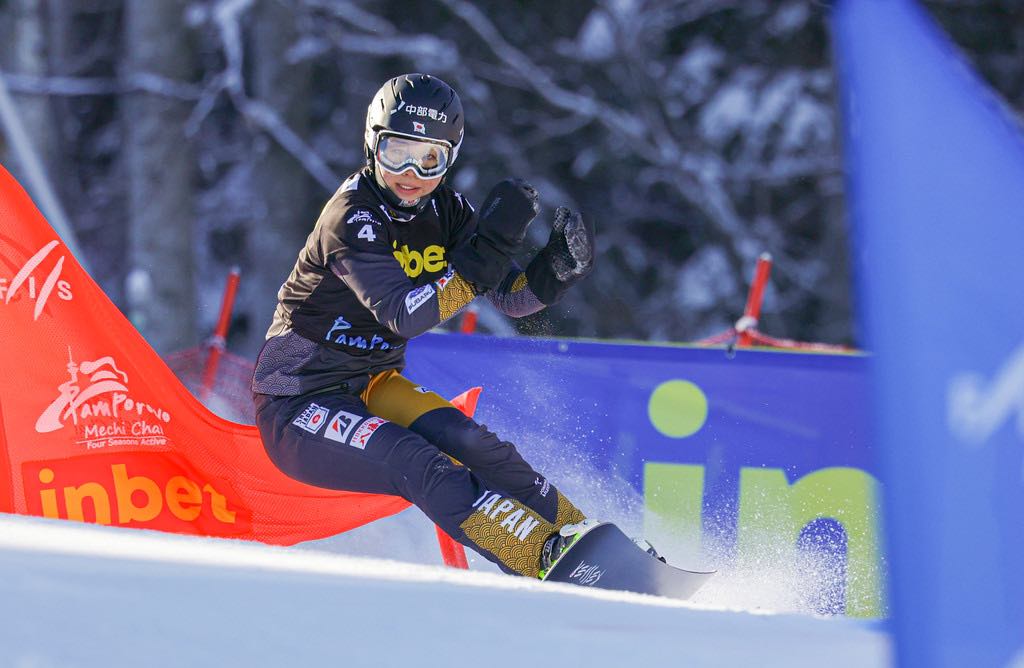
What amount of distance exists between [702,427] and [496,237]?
5.03 feet

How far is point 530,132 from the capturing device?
14.8 metres

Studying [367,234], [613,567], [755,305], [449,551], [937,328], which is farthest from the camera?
[755,305]

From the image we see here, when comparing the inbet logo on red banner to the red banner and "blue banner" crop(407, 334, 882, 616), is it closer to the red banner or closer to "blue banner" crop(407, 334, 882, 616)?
the red banner

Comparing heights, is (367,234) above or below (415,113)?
below

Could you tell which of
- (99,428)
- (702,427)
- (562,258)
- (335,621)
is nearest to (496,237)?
(562,258)

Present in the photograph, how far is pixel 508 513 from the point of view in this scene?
11.3 ft

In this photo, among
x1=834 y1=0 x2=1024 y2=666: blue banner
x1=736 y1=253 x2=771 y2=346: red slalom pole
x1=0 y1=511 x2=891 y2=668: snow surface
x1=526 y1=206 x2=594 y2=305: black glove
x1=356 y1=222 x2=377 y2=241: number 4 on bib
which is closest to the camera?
x1=834 y1=0 x2=1024 y2=666: blue banner

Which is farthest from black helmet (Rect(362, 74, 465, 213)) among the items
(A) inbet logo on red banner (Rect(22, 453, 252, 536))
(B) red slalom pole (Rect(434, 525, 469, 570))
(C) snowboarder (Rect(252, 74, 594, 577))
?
(B) red slalom pole (Rect(434, 525, 469, 570))

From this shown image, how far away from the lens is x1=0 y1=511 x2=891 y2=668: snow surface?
1.88 metres

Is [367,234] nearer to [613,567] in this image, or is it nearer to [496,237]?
[496,237]

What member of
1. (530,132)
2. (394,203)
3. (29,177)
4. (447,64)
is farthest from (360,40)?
(394,203)

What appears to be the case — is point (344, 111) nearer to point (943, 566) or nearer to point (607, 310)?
point (607, 310)

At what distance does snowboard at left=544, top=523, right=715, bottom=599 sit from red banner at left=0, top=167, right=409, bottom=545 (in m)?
0.97

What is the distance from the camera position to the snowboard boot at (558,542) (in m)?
3.42
